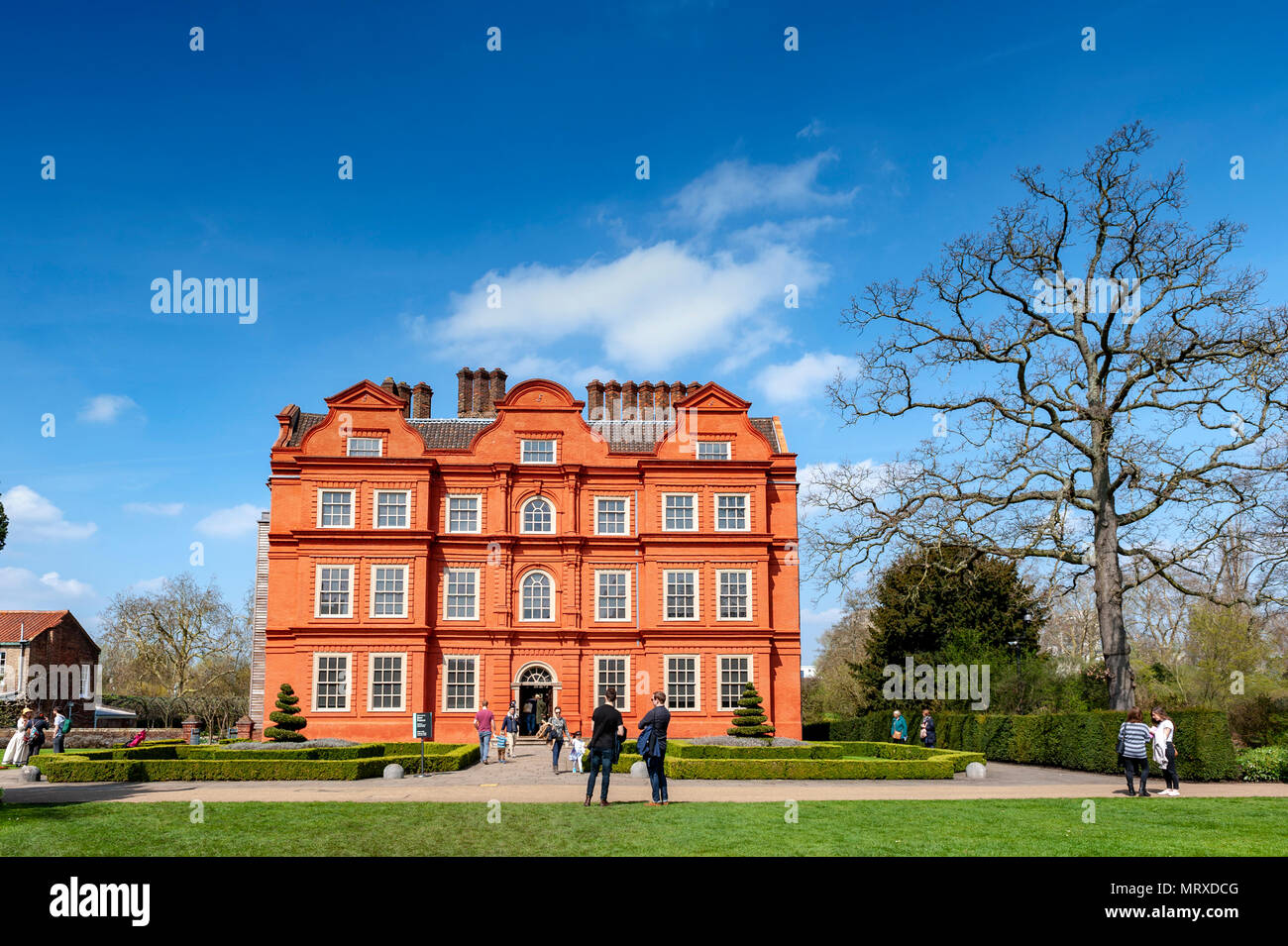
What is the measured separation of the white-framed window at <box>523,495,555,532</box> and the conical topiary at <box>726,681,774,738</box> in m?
11.2

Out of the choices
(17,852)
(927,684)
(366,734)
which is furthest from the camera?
(927,684)

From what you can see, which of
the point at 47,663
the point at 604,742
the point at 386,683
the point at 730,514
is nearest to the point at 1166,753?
the point at 604,742

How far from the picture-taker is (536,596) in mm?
37656

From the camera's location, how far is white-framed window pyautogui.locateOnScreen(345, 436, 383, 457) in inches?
1481

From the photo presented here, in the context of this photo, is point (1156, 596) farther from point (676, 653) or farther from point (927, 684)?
point (676, 653)

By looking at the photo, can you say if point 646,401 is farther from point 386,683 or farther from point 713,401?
point 386,683

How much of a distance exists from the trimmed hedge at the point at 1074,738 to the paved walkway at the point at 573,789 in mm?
701

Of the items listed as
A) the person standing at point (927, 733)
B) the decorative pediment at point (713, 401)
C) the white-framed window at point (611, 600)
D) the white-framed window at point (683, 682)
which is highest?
the decorative pediment at point (713, 401)

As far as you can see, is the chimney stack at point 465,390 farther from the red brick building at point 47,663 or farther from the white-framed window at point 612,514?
the red brick building at point 47,663

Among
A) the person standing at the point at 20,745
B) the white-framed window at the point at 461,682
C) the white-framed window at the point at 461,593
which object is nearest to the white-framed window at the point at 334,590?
the white-framed window at the point at 461,593

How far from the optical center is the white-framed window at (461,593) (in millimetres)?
37219
